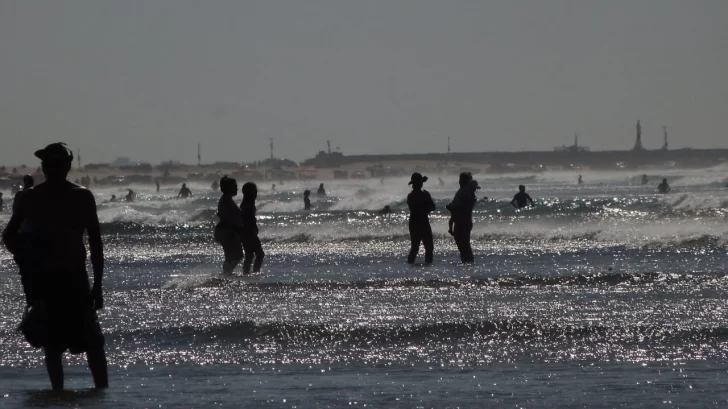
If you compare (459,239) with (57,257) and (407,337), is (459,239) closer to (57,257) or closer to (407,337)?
(407,337)

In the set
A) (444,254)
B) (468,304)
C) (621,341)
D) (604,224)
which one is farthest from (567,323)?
(604,224)

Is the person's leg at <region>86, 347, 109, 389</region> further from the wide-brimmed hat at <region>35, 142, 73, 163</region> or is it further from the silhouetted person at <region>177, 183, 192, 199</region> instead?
the silhouetted person at <region>177, 183, 192, 199</region>

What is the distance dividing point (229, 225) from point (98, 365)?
25.2 ft

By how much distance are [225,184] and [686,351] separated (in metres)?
7.26

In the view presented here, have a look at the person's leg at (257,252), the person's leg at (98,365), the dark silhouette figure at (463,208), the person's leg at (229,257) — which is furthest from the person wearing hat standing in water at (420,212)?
the person's leg at (98,365)

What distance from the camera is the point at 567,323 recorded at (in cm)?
978

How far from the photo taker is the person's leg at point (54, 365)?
6.80 metres

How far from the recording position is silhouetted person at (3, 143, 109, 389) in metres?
6.58

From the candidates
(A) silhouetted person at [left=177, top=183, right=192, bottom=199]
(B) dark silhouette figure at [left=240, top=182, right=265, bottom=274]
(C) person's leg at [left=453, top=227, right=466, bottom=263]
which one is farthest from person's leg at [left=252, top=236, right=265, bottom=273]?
(A) silhouetted person at [left=177, top=183, right=192, bottom=199]

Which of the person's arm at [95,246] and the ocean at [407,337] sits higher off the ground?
the person's arm at [95,246]

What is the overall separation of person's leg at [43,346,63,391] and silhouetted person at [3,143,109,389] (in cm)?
7

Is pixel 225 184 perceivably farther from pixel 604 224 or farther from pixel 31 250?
pixel 604 224

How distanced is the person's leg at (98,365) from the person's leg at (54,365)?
0.54 feet

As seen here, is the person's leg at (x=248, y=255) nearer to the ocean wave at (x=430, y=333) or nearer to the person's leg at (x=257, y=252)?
the person's leg at (x=257, y=252)
